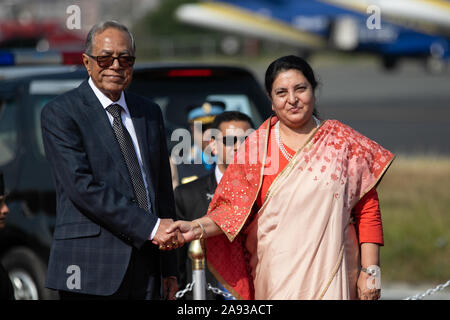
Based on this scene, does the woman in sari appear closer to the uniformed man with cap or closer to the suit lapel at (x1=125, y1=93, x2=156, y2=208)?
the suit lapel at (x1=125, y1=93, x2=156, y2=208)

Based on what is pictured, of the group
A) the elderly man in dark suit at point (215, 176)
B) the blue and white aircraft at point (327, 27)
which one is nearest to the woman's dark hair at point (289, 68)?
the elderly man in dark suit at point (215, 176)

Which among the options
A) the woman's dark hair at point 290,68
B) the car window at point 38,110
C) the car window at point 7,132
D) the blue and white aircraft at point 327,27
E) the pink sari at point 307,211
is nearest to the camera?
the pink sari at point 307,211

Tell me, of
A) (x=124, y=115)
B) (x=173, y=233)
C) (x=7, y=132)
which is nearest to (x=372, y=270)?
(x=173, y=233)

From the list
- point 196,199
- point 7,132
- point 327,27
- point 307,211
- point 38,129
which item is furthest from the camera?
point 327,27

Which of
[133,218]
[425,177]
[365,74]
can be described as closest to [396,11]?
[365,74]

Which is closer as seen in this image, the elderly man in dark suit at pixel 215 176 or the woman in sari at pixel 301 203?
the woman in sari at pixel 301 203

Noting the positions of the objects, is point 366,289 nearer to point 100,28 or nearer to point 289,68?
point 289,68

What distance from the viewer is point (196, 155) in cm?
500

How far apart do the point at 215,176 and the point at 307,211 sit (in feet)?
3.80

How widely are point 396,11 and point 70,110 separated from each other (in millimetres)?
23699

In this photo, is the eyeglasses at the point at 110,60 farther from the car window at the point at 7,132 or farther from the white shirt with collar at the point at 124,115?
the car window at the point at 7,132

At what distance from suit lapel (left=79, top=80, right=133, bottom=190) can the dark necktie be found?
0.03 metres

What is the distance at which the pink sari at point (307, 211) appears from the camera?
3336mm
